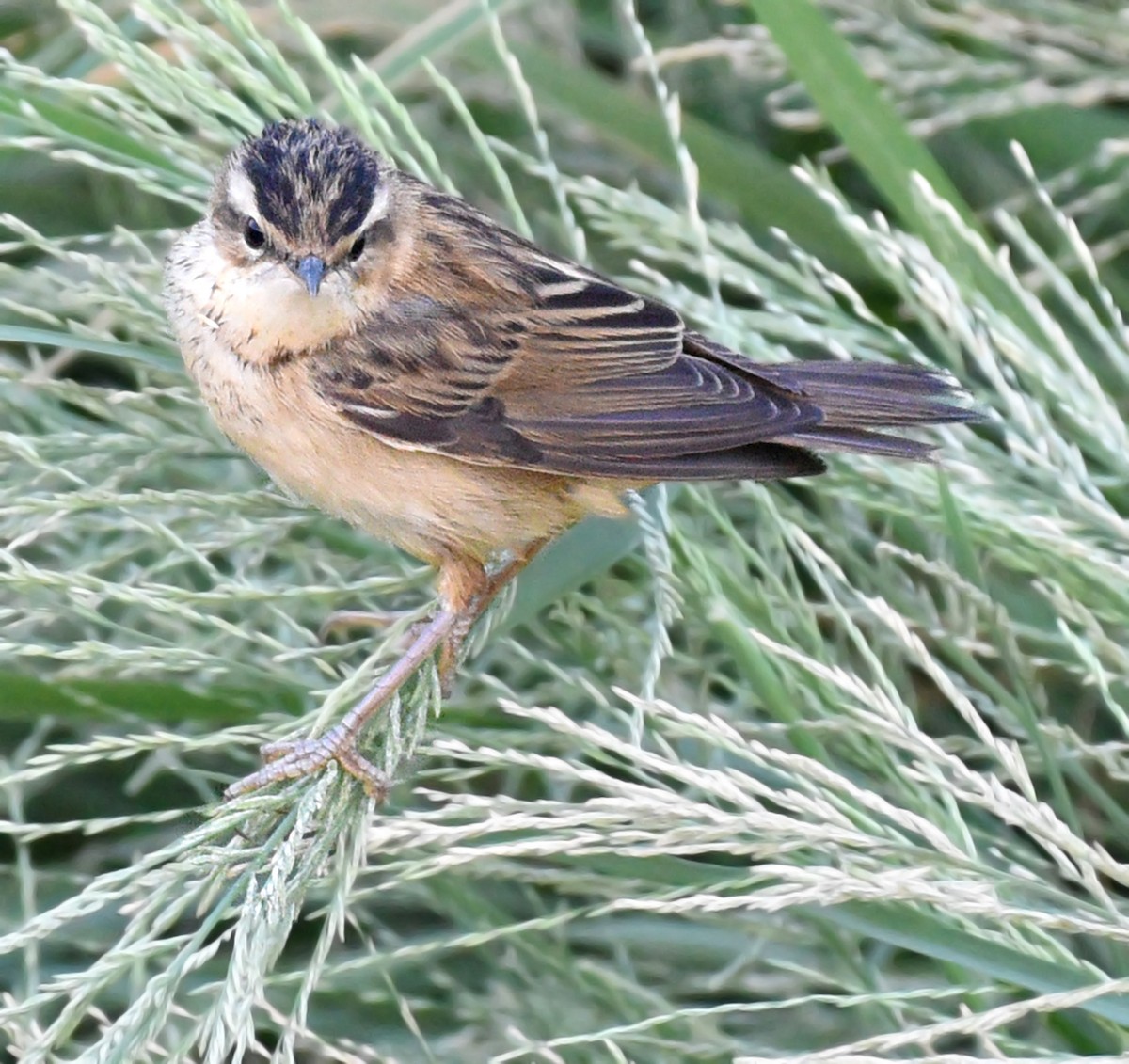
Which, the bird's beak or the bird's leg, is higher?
the bird's beak

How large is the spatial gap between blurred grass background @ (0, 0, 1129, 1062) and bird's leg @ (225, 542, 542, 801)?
7cm

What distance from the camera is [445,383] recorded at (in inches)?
117

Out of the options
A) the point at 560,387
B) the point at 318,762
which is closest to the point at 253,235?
the point at 560,387

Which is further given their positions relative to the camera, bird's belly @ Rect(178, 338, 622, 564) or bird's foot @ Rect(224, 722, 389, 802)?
bird's belly @ Rect(178, 338, 622, 564)

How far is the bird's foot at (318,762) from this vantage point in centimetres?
244

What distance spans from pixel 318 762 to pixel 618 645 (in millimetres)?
692

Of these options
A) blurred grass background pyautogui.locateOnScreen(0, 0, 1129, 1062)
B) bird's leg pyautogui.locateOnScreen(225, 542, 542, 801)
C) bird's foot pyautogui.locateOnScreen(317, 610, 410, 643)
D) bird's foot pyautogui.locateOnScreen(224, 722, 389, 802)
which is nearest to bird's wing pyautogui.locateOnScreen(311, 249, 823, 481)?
blurred grass background pyautogui.locateOnScreen(0, 0, 1129, 1062)

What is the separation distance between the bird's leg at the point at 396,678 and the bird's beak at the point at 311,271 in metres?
0.54

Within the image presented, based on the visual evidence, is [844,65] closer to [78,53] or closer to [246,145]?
[246,145]

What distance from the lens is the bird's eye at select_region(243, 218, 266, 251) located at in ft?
9.03

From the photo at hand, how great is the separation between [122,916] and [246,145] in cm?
149

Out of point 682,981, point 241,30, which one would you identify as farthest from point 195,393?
point 682,981

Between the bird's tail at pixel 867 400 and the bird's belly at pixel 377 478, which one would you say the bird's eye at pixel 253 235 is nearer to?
the bird's belly at pixel 377 478

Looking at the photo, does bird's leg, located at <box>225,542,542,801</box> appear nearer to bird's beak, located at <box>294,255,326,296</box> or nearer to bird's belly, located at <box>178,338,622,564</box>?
bird's belly, located at <box>178,338,622,564</box>
